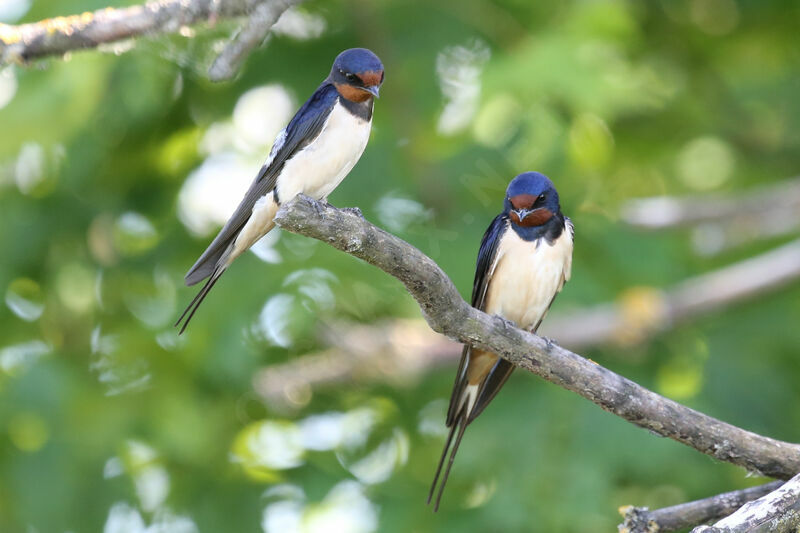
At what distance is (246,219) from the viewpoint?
143 inches

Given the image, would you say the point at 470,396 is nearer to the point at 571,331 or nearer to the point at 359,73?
the point at 359,73

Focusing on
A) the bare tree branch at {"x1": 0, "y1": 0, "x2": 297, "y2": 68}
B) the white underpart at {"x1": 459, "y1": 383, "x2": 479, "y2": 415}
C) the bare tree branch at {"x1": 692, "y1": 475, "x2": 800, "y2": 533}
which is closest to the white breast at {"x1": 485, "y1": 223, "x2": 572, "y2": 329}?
the white underpart at {"x1": 459, "y1": 383, "x2": 479, "y2": 415}

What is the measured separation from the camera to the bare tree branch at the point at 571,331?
22.3ft

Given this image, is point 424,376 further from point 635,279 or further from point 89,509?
point 89,509

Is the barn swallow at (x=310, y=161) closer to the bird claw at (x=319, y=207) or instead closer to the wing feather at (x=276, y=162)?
the wing feather at (x=276, y=162)

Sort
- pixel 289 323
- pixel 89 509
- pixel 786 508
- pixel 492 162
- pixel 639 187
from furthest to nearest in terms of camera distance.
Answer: pixel 639 187 < pixel 89 509 < pixel 492 162 < pixel 289 323 < pixel 786 508

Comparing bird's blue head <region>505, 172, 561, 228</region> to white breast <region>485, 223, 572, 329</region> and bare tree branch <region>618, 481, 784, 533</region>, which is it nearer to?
white breast <region>485, 223, 572, 329</region>

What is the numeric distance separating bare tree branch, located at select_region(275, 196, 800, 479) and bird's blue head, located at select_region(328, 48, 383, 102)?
52 cm

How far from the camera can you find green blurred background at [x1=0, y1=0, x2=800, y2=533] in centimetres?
616

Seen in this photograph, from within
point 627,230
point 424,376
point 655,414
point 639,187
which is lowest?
point 424,376

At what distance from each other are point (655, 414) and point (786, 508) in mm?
480

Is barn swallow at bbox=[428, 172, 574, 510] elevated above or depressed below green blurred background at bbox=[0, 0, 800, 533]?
above

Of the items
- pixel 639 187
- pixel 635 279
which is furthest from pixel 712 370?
pixel 639 187

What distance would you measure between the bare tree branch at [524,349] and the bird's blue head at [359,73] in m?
0.52
